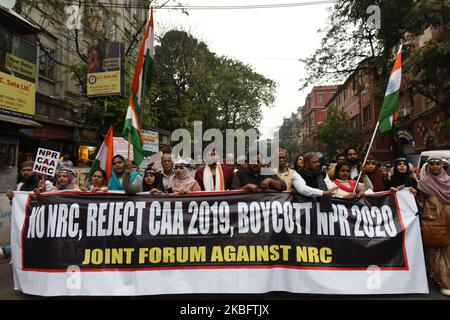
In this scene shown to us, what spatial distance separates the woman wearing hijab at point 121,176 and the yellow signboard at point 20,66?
6123 mm

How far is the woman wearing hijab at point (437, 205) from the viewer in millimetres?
4355

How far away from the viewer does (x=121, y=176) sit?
5.18m

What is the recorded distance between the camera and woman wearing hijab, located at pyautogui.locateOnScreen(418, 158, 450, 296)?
14.3 feet

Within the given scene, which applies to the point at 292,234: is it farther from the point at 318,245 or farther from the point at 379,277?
the point at 379,277

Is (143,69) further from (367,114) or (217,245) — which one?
(367,114)

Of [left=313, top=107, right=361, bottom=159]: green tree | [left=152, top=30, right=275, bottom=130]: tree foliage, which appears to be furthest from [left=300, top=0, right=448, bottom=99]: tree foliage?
[left=313, top=107, right=361, bottom=159]: green tree

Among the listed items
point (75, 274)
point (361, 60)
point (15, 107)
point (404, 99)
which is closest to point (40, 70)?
point (15, 107)

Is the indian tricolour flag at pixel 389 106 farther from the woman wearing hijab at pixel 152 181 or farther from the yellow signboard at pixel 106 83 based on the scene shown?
the yellow signboard at pixel 106 83

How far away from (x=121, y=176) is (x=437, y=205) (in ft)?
13.6

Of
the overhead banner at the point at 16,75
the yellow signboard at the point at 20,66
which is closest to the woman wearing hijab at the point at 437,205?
the overhead banner at the point at 16,75

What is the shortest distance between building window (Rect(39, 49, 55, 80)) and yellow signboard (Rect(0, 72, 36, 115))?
583cm

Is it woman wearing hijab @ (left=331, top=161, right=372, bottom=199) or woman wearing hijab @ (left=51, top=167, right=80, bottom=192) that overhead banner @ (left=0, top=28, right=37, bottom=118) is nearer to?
woman wearing hijab @ (left=51, top=167, right=80, bottom=192)

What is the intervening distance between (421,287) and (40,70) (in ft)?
51.4

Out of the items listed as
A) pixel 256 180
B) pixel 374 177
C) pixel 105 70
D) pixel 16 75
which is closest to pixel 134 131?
pixel 256 180
